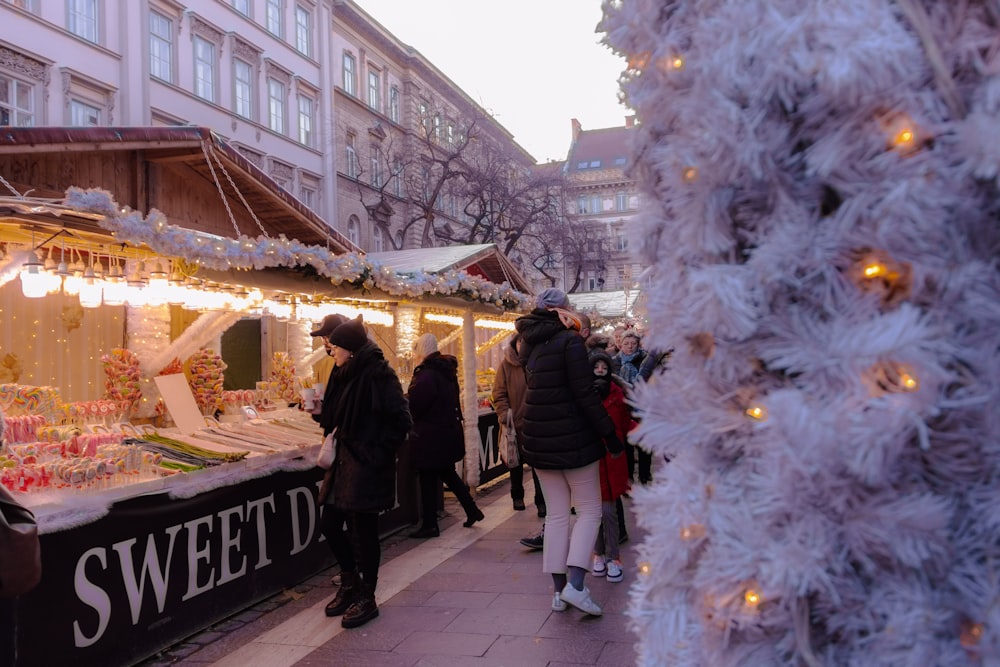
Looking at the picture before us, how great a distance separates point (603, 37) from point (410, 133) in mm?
30835

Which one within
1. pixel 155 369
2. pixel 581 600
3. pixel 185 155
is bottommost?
pixel 581 600

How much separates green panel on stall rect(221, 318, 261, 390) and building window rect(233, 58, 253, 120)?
29.9 feet

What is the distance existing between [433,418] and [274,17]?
22534 mm

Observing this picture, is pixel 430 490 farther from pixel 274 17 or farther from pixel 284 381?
pixel 274 17

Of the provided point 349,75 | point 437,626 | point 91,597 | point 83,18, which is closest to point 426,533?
point 437,626

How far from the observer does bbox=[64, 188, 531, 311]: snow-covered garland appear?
173 inches

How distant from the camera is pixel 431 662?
3904 mm

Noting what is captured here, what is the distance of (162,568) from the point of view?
13.9 ft

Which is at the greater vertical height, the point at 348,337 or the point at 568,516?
the point at 348,337

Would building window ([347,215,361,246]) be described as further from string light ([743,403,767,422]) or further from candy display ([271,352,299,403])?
string light ([743,403,767,422])

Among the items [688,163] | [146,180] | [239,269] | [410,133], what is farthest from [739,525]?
[410,133]

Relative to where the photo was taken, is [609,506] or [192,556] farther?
[609,506]

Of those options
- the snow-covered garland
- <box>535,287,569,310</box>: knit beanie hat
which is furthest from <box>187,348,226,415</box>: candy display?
<box>535,287,569,310</box>: knit beanie hat

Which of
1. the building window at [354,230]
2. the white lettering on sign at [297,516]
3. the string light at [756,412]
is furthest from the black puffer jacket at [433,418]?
the building window at [354,230]
